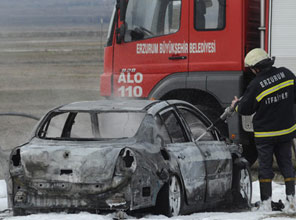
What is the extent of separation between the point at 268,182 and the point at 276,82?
1.08 m

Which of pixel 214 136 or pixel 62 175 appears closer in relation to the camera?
pixel 62 175

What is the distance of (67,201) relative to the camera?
737 cm

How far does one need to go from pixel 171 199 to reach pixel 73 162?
979 millimetres

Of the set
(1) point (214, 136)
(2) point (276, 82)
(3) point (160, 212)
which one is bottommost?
Answer: (3) point (160, 212)

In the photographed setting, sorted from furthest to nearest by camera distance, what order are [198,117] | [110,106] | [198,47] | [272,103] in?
[198,47] → [198,117] → [272,103] → [110,106]

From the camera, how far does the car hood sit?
23.9 feet

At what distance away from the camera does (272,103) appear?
8.63 meters

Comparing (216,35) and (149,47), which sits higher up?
(216,35)

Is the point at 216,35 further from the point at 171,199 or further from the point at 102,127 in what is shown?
the point at 171,199

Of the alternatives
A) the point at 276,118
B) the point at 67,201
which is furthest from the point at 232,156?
the point at 67,201

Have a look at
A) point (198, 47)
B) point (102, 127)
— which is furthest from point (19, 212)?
point (198, 47)

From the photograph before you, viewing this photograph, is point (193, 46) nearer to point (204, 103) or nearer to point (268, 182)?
point (204, 103)

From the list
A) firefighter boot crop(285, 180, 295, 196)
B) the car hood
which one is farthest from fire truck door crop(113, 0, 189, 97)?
the car hood

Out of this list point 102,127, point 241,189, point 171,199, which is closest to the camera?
point 171,199
